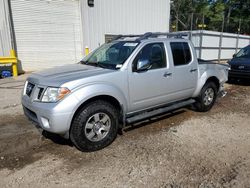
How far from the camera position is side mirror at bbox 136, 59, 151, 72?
14.3ft

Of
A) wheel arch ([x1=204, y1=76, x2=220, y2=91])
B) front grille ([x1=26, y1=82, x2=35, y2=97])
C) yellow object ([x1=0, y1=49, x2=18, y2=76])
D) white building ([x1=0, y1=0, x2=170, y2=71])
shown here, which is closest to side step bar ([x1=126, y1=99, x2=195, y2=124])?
wheel arch ([x1=204, y1=76, x2=220, y2=91])

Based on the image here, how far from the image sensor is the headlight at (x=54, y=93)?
3.56 m

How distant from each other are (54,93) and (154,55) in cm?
216

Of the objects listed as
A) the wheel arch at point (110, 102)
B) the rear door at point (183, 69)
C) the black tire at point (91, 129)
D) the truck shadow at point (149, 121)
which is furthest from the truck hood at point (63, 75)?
the rear door at point (183, 69)

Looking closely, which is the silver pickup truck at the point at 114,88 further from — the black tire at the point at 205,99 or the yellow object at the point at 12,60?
the yellow object at the point at 12,60

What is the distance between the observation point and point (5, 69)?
38.4 feet

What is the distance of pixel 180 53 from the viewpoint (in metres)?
5.28

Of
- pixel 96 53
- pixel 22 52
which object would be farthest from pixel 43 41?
pixel 96 53

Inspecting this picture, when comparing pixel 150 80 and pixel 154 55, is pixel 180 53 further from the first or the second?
pixel 150 80

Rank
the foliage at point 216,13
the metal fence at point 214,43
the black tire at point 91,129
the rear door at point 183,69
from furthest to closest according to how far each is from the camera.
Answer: the foliage at point 216,13 → the metal fence at point 214,43 → the rear door at point 183,69 → the black tire at point 91,129

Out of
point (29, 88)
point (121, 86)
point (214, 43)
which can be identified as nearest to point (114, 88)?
point (121, 86)

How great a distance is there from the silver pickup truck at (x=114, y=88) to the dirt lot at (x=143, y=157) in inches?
15.1

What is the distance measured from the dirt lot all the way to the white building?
821cm

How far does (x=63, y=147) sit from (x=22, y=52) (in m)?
10.2
